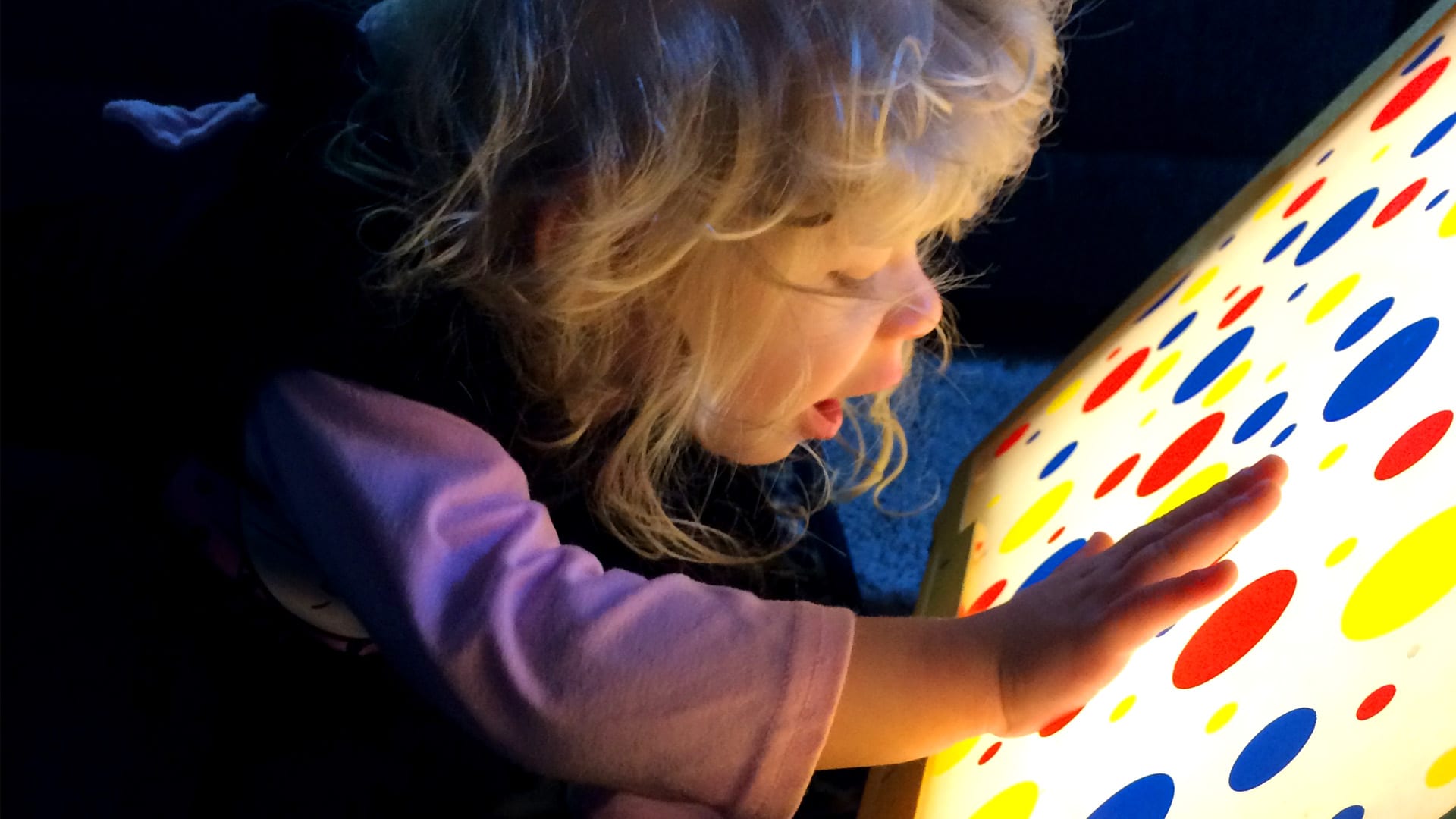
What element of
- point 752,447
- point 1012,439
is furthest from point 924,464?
point 752,447

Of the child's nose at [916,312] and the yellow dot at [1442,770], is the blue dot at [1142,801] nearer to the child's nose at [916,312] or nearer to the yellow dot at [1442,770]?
the yellow dot at [1442,770]

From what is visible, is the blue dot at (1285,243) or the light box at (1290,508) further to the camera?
the blue dot at (1285,243)

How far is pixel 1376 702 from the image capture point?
28 cm

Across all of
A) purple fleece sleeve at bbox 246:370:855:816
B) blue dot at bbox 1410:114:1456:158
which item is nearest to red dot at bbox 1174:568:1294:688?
purple fleece sleeve at bbox 246:370:855:816

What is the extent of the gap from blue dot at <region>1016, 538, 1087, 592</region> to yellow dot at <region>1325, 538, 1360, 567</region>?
0.12 metres

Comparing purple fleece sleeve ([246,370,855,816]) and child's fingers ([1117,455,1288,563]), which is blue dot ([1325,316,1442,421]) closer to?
child's fingers ([1117,455,1288,563])

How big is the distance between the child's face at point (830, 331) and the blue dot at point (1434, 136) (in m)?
0.21

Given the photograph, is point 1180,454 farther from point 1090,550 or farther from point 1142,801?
point 1142,801

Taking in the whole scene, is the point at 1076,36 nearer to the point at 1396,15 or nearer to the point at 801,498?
the point at 1396,15

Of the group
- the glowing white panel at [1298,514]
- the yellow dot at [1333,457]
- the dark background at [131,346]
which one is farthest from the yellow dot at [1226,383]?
the dark background at [131,346]

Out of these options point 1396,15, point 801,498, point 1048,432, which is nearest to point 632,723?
point 1048,432

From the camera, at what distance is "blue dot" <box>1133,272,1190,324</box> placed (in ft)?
2.08

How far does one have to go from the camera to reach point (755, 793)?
1.29 ft

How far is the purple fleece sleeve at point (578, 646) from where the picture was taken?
0.39m
